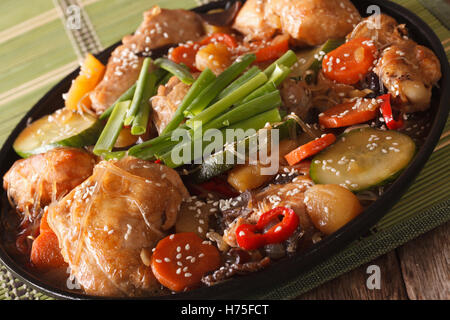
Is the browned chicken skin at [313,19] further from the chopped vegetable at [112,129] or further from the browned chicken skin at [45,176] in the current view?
the browned chicken skin at [45,176]

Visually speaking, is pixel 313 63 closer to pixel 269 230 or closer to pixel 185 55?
pixel 185 55

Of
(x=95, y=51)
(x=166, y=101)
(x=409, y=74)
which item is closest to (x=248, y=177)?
(x=166, y=101)

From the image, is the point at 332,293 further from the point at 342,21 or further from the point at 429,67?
the point at 342,21

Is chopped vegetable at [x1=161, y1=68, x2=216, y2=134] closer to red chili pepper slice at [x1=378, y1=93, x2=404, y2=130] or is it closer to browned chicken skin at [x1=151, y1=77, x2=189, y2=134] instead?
browned chicken skin at [x1=151, y1=77, x2=189, y2=134]

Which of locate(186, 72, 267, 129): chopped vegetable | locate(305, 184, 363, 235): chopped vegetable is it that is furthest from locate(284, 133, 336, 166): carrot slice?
locate(186, 72, 267, 129): chopped vegetable
